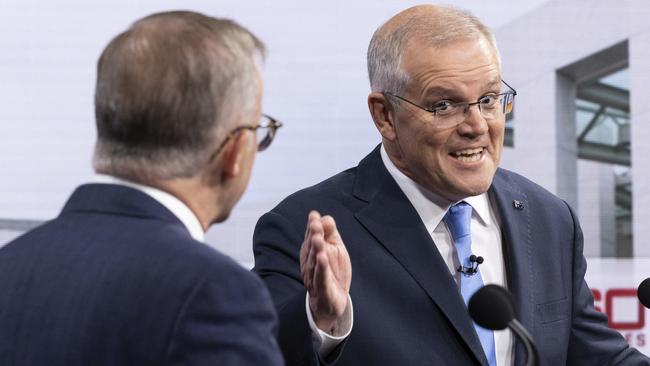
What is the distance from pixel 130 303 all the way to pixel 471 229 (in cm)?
114

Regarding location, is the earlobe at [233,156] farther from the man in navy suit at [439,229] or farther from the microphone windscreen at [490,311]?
the man in navy suit at [439,229]

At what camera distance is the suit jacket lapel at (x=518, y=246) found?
79.8 inches

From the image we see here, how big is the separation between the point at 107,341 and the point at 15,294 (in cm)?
14

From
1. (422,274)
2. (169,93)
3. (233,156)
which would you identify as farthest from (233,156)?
(422,274)

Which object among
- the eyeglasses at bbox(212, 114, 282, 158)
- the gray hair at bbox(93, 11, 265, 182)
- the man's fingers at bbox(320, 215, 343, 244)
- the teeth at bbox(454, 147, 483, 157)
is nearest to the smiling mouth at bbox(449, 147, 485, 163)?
the teeth at bbox(454, 147, 483, 157)

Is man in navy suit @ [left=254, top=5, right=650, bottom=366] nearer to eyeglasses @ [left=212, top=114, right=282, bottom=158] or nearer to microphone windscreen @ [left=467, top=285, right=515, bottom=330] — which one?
microphone windscreen @ [left=467, top=285, right=515, bottom=330]

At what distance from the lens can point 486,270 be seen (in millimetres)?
2068

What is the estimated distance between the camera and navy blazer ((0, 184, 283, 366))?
1.09 m

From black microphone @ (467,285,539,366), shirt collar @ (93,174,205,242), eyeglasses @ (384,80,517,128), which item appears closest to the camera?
shirt collar @ (93,174,205,242)

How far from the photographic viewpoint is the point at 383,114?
7.12 feet

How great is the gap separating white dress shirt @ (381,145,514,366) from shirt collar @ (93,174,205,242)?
3.00ft

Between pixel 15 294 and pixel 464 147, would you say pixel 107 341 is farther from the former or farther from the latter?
pixel 464 147

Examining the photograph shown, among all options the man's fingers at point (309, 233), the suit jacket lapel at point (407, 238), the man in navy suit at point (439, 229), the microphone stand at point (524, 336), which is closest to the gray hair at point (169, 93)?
the man's fingers at point (309, 233)

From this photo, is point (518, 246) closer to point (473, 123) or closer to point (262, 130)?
point (473, 123)
